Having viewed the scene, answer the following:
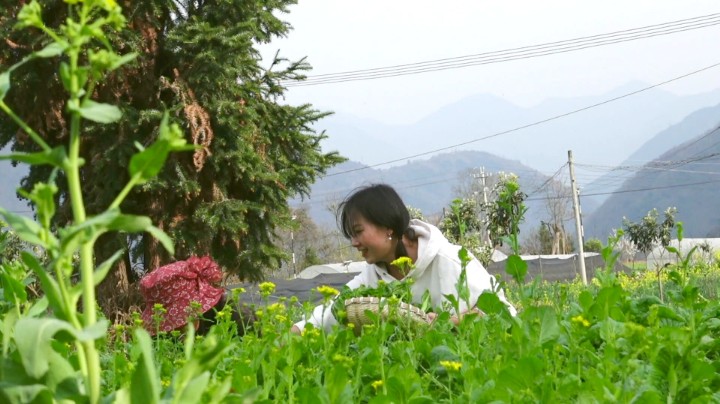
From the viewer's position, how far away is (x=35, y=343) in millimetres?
572

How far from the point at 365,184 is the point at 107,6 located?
3.15m

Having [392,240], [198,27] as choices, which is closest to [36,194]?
[392,240]

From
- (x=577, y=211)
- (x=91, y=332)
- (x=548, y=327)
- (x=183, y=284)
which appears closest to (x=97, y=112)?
(x=91, y=332)

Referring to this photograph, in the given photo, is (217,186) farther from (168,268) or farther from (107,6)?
(107,6)

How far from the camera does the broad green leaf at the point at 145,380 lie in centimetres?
56

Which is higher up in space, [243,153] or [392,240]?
[243,153]

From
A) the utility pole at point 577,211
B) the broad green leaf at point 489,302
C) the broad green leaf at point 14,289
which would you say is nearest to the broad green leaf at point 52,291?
the broad green leaf at point 14,289

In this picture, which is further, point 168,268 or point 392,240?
point 168,268

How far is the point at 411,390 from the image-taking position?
1185 millimetres

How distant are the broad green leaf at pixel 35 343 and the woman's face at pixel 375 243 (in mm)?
2684

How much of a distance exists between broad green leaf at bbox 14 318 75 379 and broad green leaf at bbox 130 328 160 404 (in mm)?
53

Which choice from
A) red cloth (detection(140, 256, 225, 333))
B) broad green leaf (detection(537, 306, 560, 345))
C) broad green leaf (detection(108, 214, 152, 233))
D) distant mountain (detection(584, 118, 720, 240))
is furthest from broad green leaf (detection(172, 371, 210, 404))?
distant mountain (detection(584, 118, 720, 240))

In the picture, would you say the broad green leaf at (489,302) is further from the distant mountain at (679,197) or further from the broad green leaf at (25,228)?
the distant mountain at (679,197)

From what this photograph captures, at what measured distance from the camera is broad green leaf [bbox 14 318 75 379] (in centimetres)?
56
